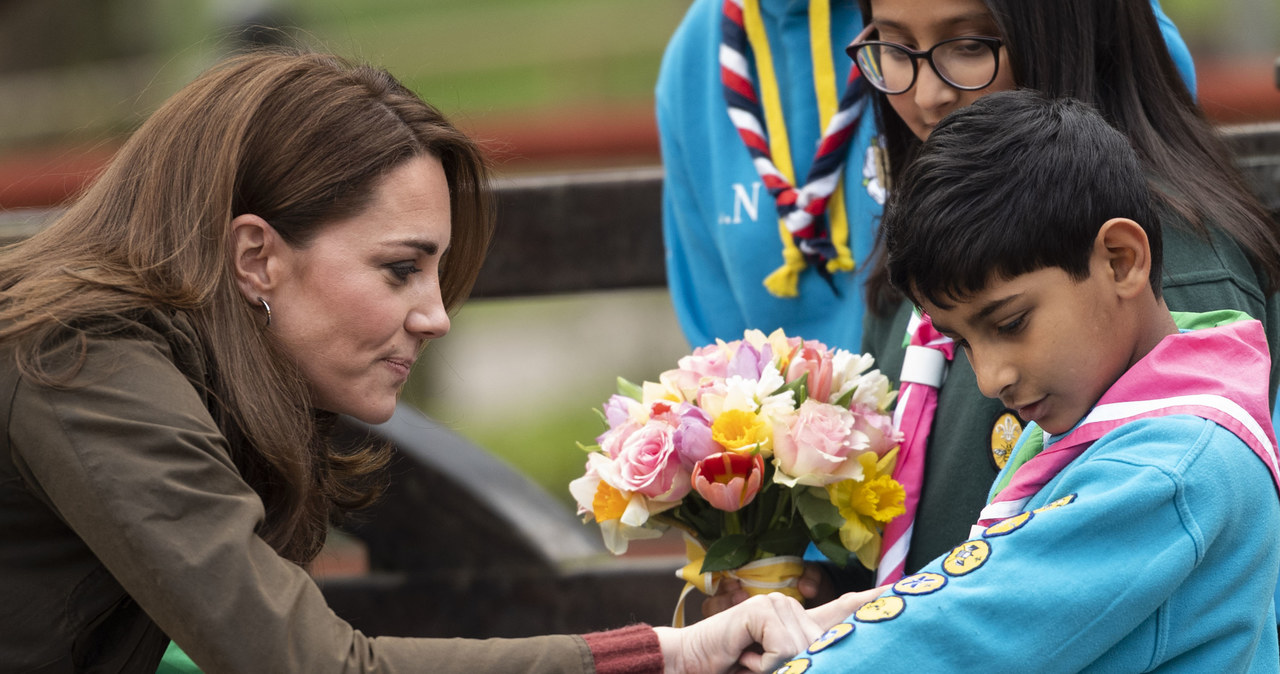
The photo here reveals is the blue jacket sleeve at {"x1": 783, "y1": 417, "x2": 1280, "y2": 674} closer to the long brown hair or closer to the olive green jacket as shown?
the olive green jacket

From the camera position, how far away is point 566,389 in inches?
507

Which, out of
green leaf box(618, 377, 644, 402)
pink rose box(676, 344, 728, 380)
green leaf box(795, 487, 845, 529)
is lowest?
green leaf box(795, 487, 845, 529)

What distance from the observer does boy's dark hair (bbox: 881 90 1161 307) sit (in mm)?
1797

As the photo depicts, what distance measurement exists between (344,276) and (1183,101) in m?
1.37

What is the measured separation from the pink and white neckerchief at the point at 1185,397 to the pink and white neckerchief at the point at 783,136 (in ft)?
3.89

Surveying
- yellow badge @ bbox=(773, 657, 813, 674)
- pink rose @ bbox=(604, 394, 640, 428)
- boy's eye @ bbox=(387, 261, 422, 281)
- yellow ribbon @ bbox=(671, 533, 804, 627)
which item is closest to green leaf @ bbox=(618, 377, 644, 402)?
pink rose @ bbox=(604, 394, 640, 428)

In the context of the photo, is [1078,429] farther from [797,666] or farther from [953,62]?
[953,62]

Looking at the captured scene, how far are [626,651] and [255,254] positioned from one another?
803 millimetres

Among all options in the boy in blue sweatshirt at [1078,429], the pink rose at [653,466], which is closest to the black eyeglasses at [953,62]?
the boy in blue sweatshirt at [1078,429]

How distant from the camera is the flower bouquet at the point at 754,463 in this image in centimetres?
211

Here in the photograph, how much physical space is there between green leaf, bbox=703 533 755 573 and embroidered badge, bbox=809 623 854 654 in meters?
0.40

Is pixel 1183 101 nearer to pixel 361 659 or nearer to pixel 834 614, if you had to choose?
pixel 834 614

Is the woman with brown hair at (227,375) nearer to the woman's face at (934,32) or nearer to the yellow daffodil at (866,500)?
the yellow daffodil at (866,500)

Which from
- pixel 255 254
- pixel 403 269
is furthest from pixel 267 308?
pixel 403 269
